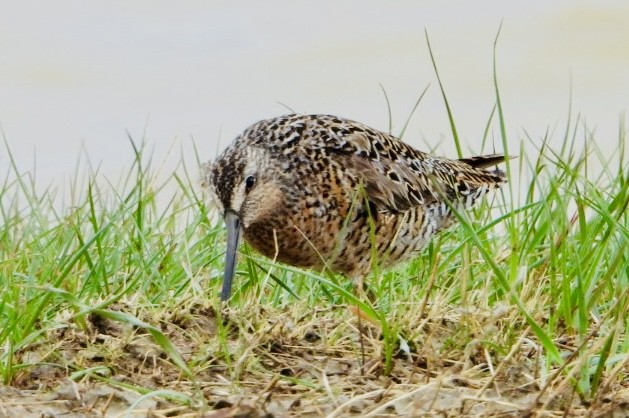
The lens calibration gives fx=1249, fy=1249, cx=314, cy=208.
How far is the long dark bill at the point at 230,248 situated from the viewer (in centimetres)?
642

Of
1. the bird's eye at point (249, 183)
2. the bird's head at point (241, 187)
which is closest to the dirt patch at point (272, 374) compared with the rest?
the bird's head at point (241, 187)

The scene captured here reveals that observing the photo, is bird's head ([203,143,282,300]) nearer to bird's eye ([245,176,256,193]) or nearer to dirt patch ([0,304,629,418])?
bird's eye ([245,176,256,193])

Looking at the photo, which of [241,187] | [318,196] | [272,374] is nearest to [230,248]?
[241,187]

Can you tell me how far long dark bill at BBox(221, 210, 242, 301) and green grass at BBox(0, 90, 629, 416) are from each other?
0.11 meters

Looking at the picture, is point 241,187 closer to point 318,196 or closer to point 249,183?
Answer: point 249,183

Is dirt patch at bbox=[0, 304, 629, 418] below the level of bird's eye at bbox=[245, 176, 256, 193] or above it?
below

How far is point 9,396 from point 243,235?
2492mm

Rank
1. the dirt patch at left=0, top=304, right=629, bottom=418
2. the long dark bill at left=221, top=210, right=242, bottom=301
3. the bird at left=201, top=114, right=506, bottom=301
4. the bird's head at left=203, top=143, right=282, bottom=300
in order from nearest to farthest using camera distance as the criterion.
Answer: the dirt patch at left=0, top=304, right=629, bottom=418, the long dark bill at left=221, top=210, right=242, bottom=301, the bird's head at left=203, top=143, right=282, bottom=300, the bird at left=201, top=114, right=506, bottom=301

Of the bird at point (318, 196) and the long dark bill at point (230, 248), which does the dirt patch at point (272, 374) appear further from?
the bird at point (318, 196)

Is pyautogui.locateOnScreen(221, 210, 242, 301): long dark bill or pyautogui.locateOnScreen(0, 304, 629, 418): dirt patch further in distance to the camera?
pyautogui.locateOnScreen(221, 210, 242, 301): long dark bill

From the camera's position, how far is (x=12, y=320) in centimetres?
551

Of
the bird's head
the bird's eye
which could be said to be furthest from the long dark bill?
the bird's eye

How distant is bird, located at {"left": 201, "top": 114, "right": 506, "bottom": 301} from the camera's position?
716 cm

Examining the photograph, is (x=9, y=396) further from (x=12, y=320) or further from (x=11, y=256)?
(x=11, y=256)
